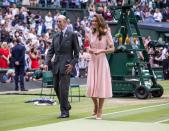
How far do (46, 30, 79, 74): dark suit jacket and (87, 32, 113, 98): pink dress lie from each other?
0.37 meters

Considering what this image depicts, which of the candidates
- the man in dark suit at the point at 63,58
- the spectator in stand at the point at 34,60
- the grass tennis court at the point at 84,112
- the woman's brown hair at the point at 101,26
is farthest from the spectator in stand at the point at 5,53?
the woman's brown hair at the point at 101,26

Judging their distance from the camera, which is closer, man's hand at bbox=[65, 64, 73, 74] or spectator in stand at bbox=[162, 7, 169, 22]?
man's hand at bbox=[65, 64, 73, 74]

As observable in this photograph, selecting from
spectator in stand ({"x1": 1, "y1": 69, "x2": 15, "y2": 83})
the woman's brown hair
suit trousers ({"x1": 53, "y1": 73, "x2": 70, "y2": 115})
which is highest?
the woman's brown hair

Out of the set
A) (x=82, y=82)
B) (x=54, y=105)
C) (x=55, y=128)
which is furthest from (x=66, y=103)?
(x=82, y=82)

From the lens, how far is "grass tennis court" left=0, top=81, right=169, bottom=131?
1346cm

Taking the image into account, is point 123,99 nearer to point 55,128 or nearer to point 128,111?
point 128,111

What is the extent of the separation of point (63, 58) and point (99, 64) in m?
0.78

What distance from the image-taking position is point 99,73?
13.6m

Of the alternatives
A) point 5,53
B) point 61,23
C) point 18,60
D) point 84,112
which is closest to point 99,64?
point 61,23

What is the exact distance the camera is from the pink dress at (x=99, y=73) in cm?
1354

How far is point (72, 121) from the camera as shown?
1325 cm

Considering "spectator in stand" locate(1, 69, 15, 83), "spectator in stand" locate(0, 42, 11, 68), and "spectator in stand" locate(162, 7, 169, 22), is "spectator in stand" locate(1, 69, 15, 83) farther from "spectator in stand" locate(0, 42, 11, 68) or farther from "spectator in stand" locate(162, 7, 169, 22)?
"spectator in stand" locate(162, 7, 169, 22)

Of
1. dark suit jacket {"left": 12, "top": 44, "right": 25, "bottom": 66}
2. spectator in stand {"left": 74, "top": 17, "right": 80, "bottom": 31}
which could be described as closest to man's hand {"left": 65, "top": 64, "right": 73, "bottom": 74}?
dark suit jacket {"left": 12, "top": 44, "right": 25, "bottom": 66}

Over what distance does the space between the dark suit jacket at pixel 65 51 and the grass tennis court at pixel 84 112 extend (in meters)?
1.16
